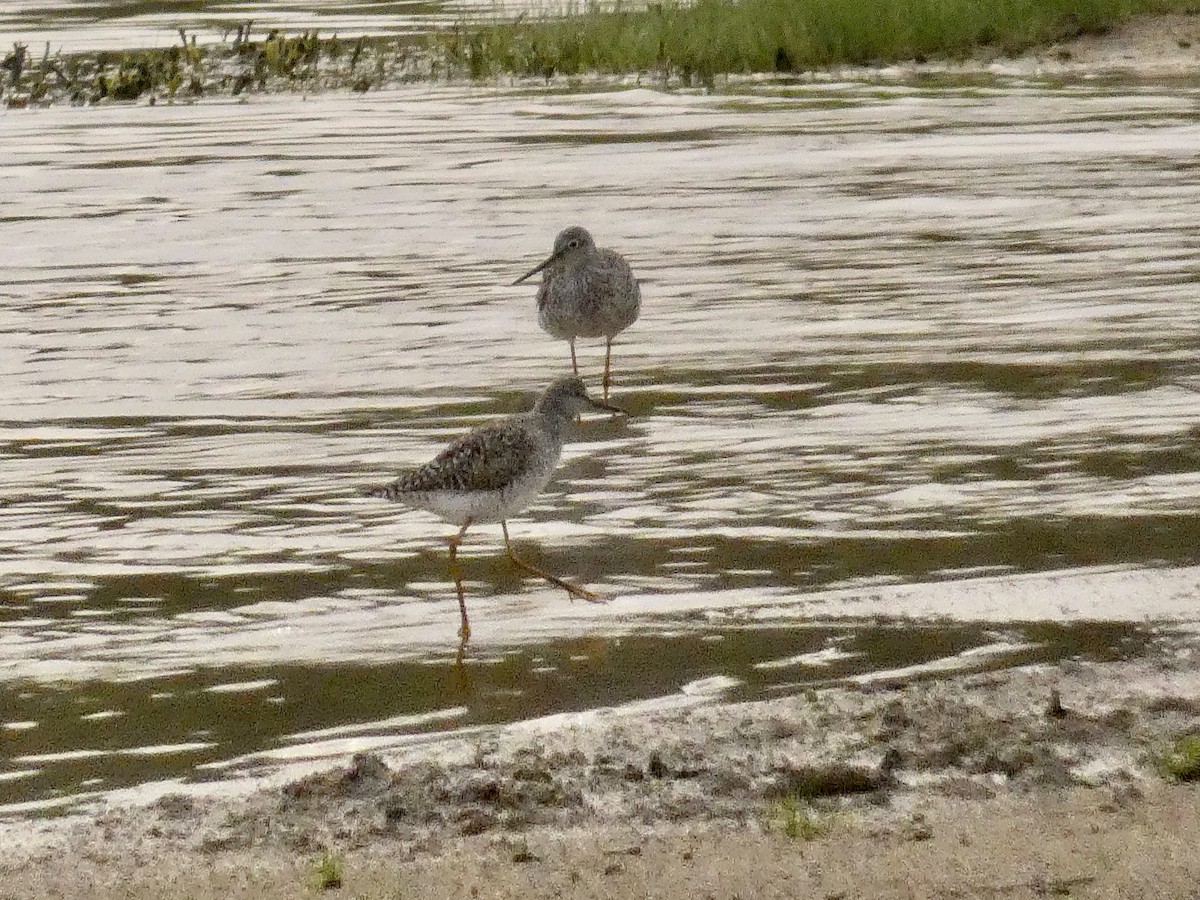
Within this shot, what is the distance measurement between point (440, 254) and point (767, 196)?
3856 millimetres

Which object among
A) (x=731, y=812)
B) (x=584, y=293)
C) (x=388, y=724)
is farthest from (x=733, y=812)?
(x=584, y=293)

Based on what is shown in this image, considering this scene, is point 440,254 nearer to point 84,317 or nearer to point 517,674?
point 84,317

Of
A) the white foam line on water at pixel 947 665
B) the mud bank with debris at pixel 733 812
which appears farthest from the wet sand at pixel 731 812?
the white foam line on water at pixel 947 665

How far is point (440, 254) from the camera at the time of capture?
19.4 meters

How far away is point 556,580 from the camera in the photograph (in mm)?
9797

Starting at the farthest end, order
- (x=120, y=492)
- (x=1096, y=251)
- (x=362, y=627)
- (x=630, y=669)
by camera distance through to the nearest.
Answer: (x=1096, y=251)
(x=120, y=492)
(x=362, y=627)
(x=630, y=669)

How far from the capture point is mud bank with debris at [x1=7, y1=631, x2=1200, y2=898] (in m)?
6.52

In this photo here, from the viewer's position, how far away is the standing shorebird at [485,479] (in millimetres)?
9586

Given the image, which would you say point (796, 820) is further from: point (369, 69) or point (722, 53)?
point (369, 69)

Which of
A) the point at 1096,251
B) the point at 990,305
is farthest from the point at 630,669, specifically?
the point at 1096,251

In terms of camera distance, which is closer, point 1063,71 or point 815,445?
point 815,445

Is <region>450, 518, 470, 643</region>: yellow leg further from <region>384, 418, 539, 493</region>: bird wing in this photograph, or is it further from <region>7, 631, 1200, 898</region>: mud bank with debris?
<region>7, 631, 1200, 898</region>: mud bank with debris

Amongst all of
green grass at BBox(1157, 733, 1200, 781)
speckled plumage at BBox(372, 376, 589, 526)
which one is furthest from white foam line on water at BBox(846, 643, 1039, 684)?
speckled plumage at BBox(372, 376, 589, 526)

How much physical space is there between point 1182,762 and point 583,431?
6515 mm
